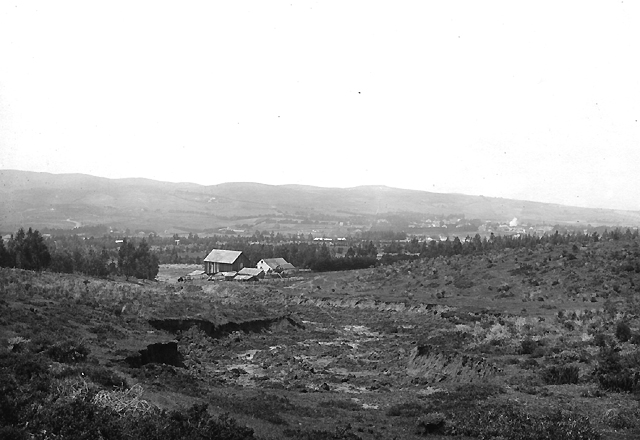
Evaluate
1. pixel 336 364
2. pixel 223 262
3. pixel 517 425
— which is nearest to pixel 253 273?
pixel 223 262

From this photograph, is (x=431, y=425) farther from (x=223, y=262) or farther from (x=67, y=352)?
(x=223, y=262)

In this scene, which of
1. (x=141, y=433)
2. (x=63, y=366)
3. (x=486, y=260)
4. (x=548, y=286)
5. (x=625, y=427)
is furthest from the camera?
(x=486, y=260)

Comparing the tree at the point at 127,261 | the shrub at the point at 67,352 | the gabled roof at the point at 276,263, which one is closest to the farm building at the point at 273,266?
the gabled roof at the point at 276,263

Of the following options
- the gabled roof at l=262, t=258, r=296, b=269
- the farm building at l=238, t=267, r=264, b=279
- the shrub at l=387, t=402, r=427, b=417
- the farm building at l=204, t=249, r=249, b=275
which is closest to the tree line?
the farm building at l=238, t=267, r=264, b=279

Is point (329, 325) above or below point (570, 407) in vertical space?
below

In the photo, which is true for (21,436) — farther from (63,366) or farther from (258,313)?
(258,313)

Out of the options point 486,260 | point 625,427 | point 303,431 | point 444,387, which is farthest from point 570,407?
point 486,260

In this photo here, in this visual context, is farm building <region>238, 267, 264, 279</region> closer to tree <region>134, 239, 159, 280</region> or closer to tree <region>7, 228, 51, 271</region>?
tree <region>134, 239, 159, 280</region>

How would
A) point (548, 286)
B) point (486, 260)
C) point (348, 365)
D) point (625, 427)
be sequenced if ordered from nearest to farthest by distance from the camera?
point (625, 427) → point (348, 365) → point (548, 286) → point (486, 260)
